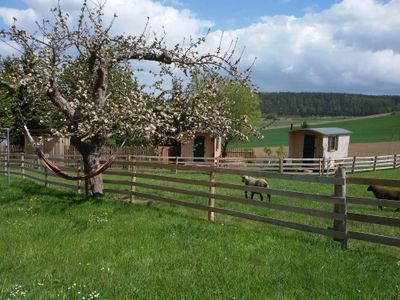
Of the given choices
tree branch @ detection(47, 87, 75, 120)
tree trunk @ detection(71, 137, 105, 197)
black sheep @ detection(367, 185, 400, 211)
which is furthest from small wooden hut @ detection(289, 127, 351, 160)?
tree branch @ detection(47, 87, 75, 120)

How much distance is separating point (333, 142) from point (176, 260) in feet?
102

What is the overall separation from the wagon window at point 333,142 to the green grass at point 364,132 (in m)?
31.0

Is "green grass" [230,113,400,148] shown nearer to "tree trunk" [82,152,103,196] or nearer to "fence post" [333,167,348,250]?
"tree trunk" [82,152,103,196]

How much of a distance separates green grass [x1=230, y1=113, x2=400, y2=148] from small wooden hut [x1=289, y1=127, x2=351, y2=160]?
98.1 feet

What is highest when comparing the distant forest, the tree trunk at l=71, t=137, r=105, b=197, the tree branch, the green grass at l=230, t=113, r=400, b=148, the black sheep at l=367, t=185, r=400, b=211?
the distant forest

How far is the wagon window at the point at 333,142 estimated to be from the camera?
35.5 meters

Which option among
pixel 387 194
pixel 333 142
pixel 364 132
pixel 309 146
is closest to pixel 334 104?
pixel 364 132

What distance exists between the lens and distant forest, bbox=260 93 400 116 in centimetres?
13050

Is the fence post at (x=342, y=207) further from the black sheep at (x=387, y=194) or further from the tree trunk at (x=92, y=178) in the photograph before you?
the tree trunk at (x=92, y=178)

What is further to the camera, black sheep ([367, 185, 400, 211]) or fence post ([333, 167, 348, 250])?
black sheep ([367, 185, 400, 211])

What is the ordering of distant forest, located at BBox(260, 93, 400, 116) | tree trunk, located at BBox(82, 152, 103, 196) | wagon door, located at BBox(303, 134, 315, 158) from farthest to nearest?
distant forest, located at BBox(260, 93, 400, 116) < wagon door, located at BBox(303, 134, 315, 158) < tree trunk, located at BBox(82, 152, 103, 196)

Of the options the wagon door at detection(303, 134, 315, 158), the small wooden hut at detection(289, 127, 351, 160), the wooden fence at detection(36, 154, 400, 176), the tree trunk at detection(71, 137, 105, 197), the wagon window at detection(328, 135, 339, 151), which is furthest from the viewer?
the wagon door at detection(303, 134, 315, 158)

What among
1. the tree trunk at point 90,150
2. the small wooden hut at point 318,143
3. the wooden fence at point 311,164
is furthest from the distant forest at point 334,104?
the tree trunk at point 90,150

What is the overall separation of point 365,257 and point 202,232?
279 cm
